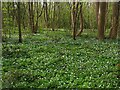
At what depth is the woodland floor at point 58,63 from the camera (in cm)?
483

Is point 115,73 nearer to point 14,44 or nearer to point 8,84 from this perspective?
point 8,84

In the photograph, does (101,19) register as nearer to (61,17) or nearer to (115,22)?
(115,22)

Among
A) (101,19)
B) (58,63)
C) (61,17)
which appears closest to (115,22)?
(101,19)

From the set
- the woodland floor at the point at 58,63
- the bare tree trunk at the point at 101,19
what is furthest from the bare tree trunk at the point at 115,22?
the woodland floor at the point at 58,63

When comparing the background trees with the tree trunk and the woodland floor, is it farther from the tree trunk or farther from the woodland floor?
the woodland floor

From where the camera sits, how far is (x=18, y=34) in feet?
25.1

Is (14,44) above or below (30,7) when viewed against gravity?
below

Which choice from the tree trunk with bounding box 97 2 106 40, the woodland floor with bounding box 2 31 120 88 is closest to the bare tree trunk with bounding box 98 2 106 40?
the tree trunk with bounding box 97 2 106 40

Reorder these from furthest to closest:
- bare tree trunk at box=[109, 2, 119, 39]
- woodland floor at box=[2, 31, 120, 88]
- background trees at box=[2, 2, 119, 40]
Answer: bare tree trunk at box=[109, 2, 119, 39] < background trees at box=[2, 2, 119, 40] < woodland floor at box=[2, 31, 120, 88]

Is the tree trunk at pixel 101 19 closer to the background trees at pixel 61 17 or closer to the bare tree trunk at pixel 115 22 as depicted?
the background trees at pixel 61 17

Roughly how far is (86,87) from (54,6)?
647cm

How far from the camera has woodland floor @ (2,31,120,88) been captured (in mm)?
4832

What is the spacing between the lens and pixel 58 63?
590cm

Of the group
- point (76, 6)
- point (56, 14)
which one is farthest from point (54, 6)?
point (76, 6)
